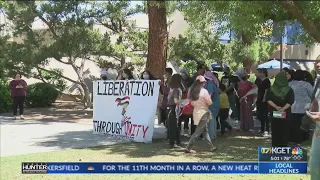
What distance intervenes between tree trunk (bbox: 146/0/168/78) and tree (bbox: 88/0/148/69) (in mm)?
3611

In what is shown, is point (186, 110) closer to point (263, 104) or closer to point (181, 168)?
point (263, 104)

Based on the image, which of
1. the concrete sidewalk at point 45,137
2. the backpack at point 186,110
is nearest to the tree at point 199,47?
the concrete sidewalk at point 45,137

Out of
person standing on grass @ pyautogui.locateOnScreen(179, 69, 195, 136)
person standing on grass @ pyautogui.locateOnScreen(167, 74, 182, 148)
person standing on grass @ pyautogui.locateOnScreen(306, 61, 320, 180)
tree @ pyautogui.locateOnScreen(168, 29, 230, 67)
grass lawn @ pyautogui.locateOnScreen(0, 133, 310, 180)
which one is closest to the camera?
person standing on grass @ pyautogui.locateOnScreen(306, 61, 320, 180)

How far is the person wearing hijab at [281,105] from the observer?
8086mm

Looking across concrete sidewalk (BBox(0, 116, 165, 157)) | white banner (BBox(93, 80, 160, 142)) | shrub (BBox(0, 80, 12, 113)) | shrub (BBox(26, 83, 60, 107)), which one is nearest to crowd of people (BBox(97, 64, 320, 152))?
white banner (BBox(93, 80, 160, 142))

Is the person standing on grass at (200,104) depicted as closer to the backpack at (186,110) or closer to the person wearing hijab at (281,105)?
the person wearing hijab at (281,105)

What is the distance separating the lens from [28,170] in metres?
4.50

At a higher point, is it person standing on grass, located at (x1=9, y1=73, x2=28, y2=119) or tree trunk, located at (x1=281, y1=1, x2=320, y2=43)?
tree trunk, located at (x1=281, y1=1, x2=320, y2=43)

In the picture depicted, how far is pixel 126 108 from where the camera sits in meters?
10.5

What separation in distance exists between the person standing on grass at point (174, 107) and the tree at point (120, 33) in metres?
7.76

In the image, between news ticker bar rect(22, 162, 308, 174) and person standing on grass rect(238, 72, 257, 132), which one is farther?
person standing on grass rect(238, 72, 257, 132)

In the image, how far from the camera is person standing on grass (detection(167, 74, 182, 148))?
29.6 feet

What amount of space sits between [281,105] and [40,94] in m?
13.4

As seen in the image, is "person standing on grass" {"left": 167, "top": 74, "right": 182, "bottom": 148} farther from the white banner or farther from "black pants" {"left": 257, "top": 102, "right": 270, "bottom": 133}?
"black pants" {"left": 257, "top": 102, "right": 270, "bottom": 133}
